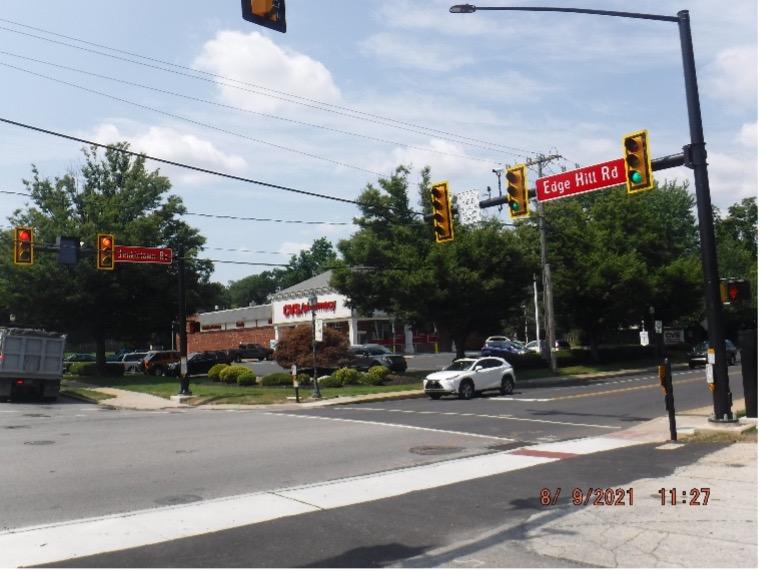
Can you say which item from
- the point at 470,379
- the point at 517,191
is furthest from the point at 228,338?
the point at 517,191

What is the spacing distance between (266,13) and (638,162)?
9938 millimetres

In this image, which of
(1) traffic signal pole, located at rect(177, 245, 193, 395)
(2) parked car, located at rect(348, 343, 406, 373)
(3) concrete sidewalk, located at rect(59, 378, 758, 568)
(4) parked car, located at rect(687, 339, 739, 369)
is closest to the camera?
(3) concrete sidewalk, located at rect(59, 378, 758, 568)

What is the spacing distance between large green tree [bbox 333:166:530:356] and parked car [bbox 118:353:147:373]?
1685 centimetres

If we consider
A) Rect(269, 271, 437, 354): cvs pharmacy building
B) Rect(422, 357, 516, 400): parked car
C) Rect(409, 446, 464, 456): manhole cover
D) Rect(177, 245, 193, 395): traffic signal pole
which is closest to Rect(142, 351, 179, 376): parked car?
Rect(177, 245, 193, 395): traffic signal pole

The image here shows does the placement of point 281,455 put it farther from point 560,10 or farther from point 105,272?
point 105,272

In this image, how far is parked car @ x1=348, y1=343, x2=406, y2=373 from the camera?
136ft

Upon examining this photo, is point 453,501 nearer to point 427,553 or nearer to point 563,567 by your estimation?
point 427,553

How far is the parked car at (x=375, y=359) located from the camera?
41438 mm

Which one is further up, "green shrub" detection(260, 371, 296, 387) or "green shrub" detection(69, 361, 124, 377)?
"green shrub" detection(69, 361, 124, 377)

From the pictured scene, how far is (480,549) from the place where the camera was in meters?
7.58

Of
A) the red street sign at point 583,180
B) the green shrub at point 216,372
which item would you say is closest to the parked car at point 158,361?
the green shrub at point 216,372

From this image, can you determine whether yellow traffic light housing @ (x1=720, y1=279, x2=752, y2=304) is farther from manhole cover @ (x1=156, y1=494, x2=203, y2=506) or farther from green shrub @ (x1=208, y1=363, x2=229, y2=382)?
green shrub @ (x1=208, y1=363, x2=229, y2=382)

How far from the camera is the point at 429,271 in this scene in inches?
1532

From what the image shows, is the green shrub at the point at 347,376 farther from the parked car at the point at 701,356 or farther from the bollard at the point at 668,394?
the bollard at the point at 668,394
